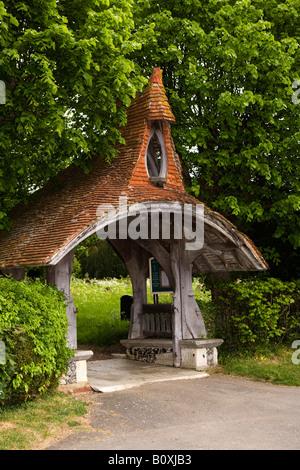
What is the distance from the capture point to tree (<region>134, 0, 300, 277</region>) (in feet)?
42.7

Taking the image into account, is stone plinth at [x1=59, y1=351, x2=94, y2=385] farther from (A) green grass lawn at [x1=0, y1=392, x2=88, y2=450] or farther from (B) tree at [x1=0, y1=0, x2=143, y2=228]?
(B) tree at [x1=0, y1=0, x2=143, y2=228]

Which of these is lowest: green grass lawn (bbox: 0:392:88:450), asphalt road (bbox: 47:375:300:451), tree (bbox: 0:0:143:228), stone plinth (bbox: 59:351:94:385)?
asphalt road (bbox: 47:375:300:451)

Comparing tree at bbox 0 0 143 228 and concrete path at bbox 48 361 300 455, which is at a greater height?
tree at bbox 0 0 143 228

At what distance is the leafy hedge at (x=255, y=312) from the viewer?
39.5 feet

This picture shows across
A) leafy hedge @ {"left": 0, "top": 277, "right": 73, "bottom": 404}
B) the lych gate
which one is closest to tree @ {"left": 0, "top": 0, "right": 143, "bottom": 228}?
the lych gate

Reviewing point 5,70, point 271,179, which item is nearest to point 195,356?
point 271,179

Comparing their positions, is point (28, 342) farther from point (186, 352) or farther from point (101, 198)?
point (186, 352)

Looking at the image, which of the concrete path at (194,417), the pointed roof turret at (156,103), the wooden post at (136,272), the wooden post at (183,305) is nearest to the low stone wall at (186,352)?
the wooden post at (183,305)

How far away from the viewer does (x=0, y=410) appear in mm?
7738

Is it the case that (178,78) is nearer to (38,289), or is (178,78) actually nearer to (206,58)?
(206,58)

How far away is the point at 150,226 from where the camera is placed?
12.6 m

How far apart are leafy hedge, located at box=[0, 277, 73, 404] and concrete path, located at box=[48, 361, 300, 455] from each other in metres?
0.98

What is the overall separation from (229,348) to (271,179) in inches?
174

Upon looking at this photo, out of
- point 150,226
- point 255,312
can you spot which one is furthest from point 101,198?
point 255,312
